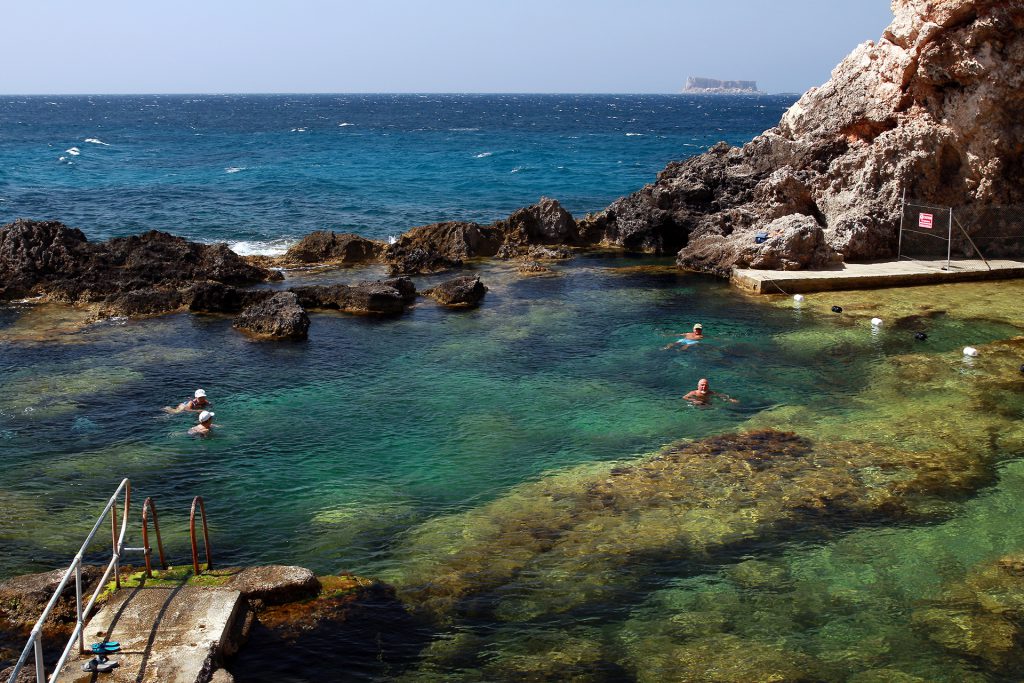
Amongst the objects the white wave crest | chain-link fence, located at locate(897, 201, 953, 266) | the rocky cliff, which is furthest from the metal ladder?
chain-link fence, located at locate(897, 201, 953, 266)

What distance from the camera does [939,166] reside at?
3338 centimetres

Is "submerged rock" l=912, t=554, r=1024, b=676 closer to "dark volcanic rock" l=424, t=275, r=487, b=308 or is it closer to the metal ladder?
the metal ladder

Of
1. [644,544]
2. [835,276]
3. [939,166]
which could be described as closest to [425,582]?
[644,544]

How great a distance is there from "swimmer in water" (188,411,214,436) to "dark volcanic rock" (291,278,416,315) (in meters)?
10.4

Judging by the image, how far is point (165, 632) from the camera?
11297mm

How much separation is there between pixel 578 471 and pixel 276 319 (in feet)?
41.7

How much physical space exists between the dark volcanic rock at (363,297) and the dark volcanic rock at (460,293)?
103 cm

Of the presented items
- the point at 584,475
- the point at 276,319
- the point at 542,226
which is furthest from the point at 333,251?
the point at 584,475

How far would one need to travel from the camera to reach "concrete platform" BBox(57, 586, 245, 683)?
10.6 metres

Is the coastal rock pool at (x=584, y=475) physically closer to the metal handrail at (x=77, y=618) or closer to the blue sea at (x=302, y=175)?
the metal handrail at (x=77, y=618)

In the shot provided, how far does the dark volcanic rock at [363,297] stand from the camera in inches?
1152

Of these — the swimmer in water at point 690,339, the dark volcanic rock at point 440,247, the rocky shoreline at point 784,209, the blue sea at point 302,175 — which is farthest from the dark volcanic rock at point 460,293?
the blue sea at point 302,175

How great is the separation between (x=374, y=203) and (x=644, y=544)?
4166 centimetres

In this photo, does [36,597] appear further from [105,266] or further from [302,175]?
[302,175]
